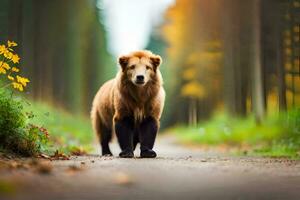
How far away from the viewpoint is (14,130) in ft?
30.1

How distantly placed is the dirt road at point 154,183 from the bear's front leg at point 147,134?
7.65 feet

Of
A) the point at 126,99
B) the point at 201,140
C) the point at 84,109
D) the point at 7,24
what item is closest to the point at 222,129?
the point at 201,140

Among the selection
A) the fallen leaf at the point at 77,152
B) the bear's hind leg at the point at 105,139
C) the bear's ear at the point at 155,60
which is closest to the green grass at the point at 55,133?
the fallen leaf at the point at 77,152

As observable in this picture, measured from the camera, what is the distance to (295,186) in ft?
21.7

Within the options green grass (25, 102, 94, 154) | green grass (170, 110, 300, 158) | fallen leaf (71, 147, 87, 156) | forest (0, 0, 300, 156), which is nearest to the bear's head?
green grass (25, 102, 94, 154)

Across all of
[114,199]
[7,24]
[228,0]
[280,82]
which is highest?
[228,0]

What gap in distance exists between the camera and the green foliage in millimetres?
9109

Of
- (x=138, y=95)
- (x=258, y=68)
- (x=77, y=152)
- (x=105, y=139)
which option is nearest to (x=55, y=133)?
(x=77, y=152)

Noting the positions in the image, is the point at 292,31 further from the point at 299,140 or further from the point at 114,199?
the point at 114,199

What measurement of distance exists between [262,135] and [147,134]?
9.18 m

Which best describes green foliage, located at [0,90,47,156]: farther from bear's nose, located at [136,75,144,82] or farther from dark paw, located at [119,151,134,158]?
bear's nose, located at [136,75,144,82]

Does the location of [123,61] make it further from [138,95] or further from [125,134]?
[125,134]

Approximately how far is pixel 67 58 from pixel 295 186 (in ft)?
111

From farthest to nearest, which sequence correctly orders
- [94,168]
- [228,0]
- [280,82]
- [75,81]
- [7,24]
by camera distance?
[75,81], [228,0], [7,24], [280,82], [94,168]
